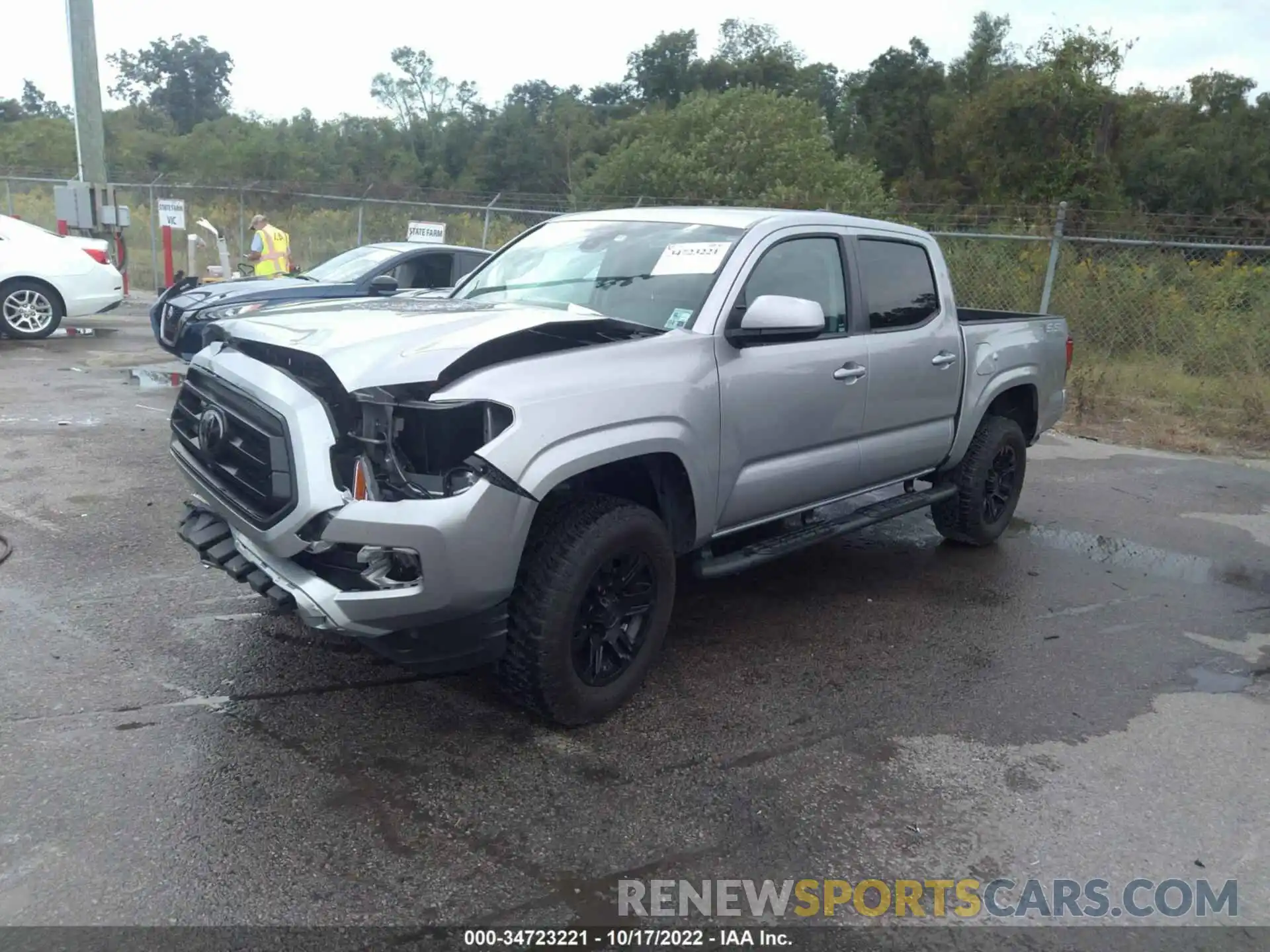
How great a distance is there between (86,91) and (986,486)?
1494 cm

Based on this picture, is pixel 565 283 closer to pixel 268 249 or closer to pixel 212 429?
pixel 212 429

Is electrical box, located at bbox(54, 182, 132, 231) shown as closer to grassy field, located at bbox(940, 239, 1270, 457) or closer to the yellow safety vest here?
the yellow safety vest

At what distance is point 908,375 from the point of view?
17.2 ft

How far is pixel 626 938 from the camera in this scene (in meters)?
2.76

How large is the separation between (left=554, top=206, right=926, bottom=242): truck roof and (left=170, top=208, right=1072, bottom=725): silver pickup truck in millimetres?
26

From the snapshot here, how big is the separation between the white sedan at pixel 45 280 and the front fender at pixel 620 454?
11.5 meters

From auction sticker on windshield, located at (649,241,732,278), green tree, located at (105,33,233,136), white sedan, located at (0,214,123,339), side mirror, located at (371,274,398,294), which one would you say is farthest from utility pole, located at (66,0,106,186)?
green tree, located at (105,33,233,136)

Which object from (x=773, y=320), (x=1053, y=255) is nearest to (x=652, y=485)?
(x=773, y=320)

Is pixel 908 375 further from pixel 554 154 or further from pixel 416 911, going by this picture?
pixel 554 154

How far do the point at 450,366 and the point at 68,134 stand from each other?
51.2 metres

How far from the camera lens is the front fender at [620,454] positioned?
11.2 feet

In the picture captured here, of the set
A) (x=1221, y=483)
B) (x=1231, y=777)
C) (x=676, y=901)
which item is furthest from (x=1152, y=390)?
(x=676, y=901)

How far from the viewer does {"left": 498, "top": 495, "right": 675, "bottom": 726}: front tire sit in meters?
3.52

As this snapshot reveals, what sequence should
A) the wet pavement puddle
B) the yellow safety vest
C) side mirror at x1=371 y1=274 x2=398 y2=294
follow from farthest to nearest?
the yellow safety vest < the wet pavement puddle < side mirror at x1=371 y1=274 x2=398 y2=294
